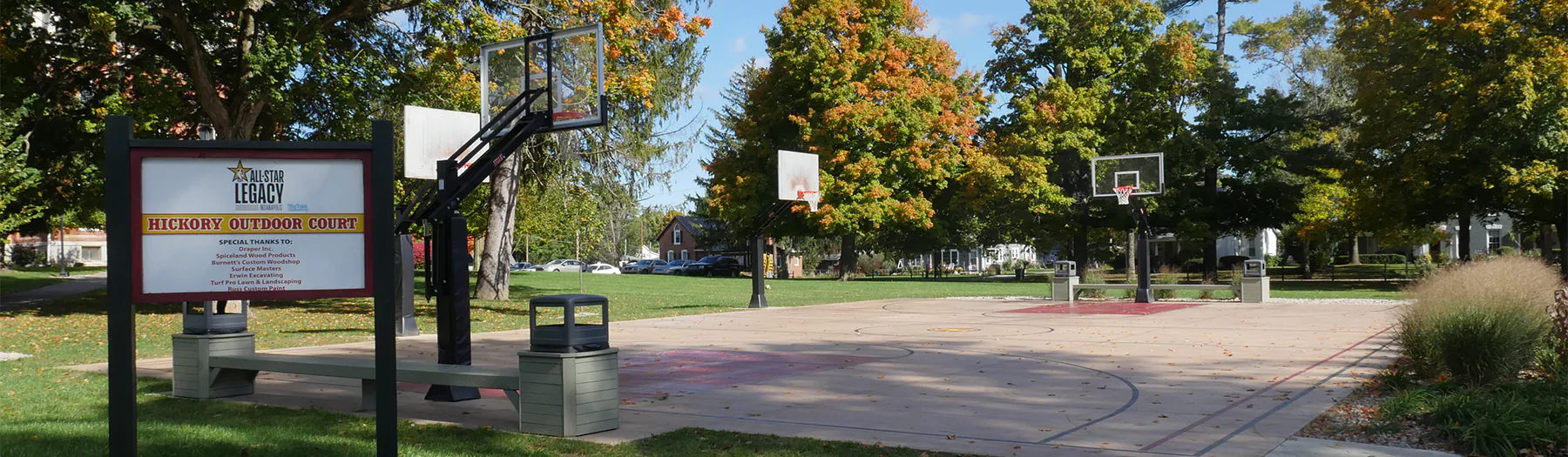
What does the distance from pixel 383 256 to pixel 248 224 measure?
622 mm

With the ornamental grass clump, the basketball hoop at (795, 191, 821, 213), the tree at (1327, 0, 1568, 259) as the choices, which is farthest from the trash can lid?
the tree at (1327, 0, 1568, 259)

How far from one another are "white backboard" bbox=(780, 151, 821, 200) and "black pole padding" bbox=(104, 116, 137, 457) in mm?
20344

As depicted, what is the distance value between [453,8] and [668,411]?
45.8 ft

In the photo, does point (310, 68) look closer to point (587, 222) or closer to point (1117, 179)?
point (587, 222)

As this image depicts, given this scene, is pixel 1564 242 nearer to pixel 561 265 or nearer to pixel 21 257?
pixel 561 265

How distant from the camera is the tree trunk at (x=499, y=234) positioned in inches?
1009

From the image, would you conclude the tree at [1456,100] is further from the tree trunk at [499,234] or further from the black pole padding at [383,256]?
the black pole padding at [383,256]

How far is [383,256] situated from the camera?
5051 millimetres

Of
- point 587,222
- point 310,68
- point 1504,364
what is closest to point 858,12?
point 587,222

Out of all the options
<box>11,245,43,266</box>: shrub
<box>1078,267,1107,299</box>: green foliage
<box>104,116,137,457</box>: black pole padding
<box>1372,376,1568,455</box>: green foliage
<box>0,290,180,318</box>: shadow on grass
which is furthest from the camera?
<box>11,245,43,266</box>: shrub

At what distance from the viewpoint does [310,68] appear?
19.7 metres

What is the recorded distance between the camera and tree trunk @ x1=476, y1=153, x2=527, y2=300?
25.6 meters

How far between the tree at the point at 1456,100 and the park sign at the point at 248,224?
30.8 meters

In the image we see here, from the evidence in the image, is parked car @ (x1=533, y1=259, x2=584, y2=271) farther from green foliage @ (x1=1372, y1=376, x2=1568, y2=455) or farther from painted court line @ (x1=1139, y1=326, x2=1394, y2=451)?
green foliage @ (x1=1372, y1=376, x2=1568, y2=455)
